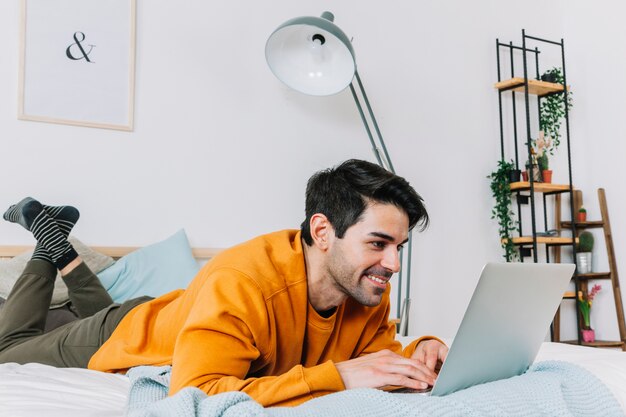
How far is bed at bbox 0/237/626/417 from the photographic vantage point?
110 centimetres

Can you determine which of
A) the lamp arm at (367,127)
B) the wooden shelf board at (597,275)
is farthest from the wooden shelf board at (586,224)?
the lamp arm at (367,127)

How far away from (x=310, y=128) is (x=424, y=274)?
1002 mm

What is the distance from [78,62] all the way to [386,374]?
85.8 inches

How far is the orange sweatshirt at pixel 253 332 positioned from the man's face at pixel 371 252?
90mm

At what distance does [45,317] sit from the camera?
197cm

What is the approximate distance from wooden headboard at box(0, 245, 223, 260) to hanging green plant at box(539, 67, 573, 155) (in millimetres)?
2249

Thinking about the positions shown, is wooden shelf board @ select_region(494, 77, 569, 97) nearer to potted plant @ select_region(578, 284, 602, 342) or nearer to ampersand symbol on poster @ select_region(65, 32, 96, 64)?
potted plant @ select_region(578, 284, 602, 342)

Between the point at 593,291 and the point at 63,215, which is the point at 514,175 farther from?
the point at 63,215

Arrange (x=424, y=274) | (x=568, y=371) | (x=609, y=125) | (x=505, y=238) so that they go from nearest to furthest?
1. (x=568, y=371)
2. (x=424, y=274)
3. (x=505, y=238)
4. (x=609, y=125)

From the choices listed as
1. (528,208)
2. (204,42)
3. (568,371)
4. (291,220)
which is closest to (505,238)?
(528,208)

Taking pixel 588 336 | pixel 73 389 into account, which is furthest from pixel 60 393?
pixel 588 336

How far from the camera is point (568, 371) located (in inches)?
42.8

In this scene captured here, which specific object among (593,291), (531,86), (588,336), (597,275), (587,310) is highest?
(531,86)

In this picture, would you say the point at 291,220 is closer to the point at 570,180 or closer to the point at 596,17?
the point at 570,180
